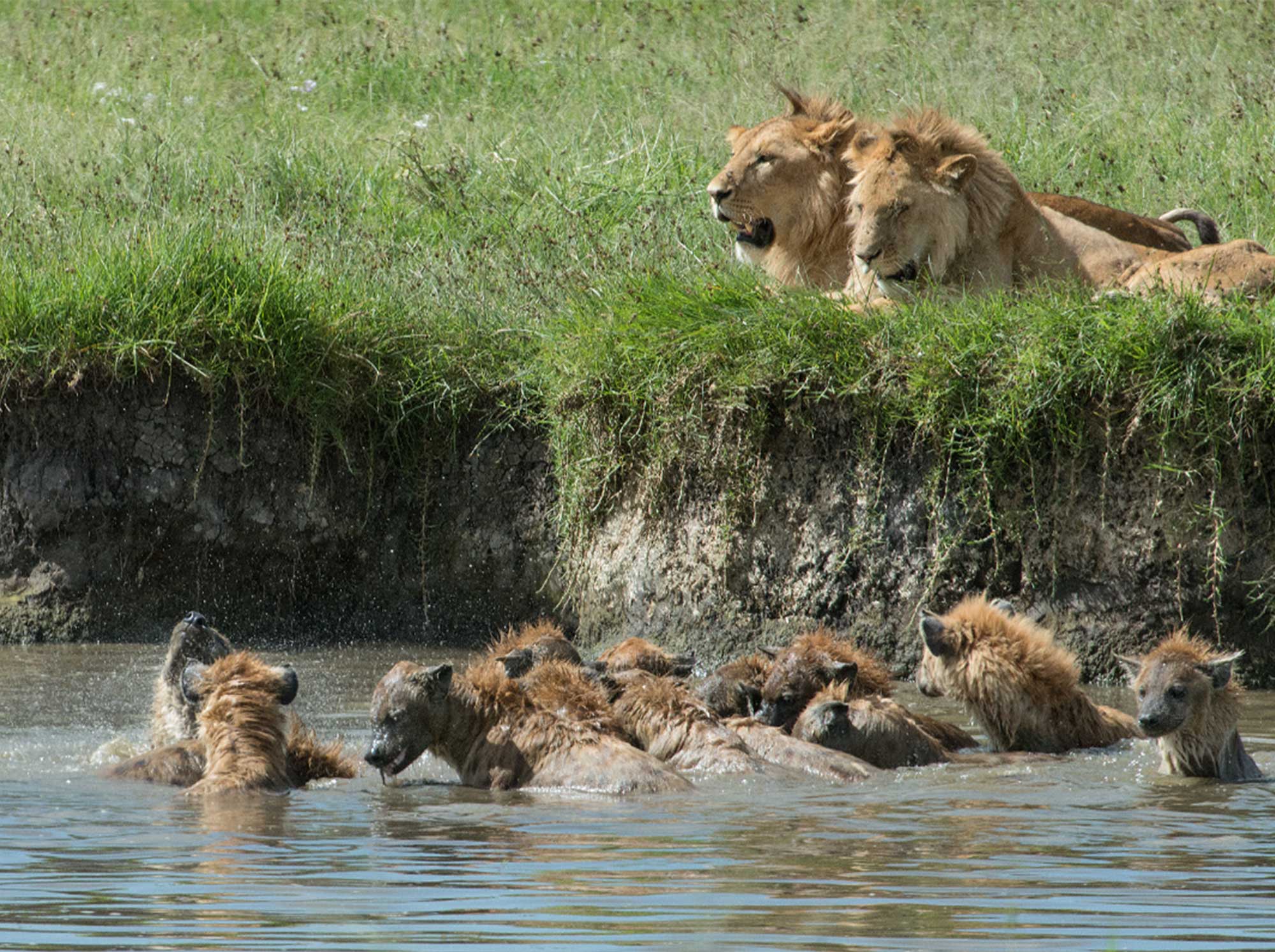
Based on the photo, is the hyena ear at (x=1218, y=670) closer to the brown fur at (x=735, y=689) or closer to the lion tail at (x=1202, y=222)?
the brown fur at (x=735, y=689)

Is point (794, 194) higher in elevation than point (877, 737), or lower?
higher

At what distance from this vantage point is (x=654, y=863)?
564 centimetres

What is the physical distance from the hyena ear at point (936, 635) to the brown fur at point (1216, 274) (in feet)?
8.72

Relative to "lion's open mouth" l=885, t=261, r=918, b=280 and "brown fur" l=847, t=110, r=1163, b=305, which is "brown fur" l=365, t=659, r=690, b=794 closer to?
"brown fur" l=847, t=110, r=1163, b=305

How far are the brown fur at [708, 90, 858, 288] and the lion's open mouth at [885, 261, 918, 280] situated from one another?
80cm

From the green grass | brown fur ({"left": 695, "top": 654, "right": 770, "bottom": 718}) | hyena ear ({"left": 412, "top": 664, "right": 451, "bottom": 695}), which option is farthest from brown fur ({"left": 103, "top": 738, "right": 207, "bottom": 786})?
the green grass

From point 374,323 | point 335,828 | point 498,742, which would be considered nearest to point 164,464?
point 374,323

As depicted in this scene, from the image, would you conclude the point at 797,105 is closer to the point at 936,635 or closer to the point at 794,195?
the point at 794,195

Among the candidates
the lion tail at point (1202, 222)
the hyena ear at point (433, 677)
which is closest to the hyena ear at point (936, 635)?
the hyena ear at point (433, 677)

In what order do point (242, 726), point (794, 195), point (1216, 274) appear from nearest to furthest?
point (242, 726)
point (1216, 274)
point (794, 195)

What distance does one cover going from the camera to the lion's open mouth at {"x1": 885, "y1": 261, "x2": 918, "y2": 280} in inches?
418

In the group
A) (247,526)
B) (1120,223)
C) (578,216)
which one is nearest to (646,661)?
(247,526)

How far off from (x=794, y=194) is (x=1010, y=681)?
14.2 ft

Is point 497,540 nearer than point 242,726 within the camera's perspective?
No
